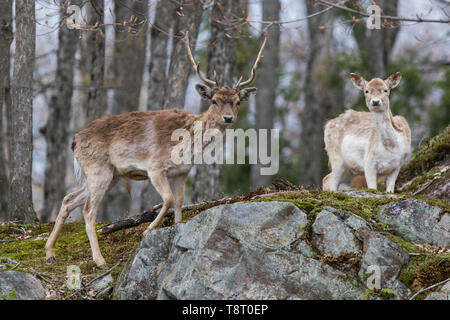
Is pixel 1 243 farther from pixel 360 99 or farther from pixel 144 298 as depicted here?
pixel 360 99

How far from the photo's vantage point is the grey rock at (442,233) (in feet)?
24.1

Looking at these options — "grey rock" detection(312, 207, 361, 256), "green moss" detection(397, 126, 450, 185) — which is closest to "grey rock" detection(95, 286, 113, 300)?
"grey rock" detection(312, 207, 361, 256)

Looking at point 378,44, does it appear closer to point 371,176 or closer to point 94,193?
point 371,176

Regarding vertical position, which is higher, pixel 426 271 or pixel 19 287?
pixel 426 271

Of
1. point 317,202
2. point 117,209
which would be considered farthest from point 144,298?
point 117,209

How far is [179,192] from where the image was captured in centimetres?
892

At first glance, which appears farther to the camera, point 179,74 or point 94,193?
point 179,74

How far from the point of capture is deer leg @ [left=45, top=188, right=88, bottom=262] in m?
8.84

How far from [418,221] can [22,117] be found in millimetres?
6820

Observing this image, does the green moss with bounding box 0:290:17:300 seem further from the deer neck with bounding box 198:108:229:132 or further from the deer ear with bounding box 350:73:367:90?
the deer ear with bounding box 350:73:367:90

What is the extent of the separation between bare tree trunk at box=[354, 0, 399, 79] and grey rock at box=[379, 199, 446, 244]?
14227mm

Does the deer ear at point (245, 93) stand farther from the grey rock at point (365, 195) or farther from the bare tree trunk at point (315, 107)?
the bare tree trunk at point (315, 107)

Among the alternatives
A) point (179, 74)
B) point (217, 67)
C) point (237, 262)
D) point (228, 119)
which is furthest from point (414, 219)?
point (217, 67)
